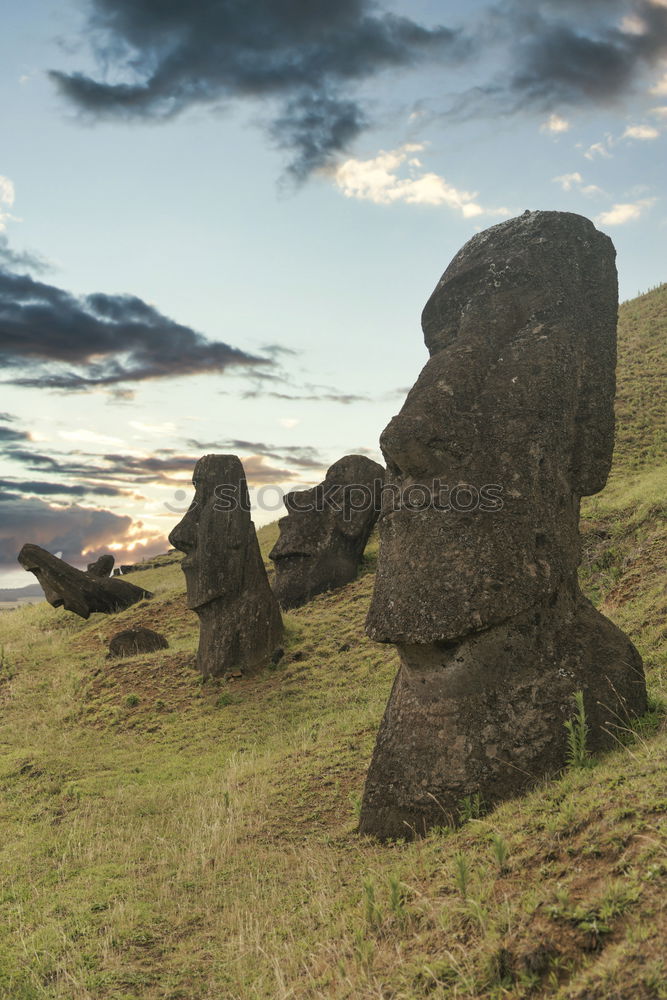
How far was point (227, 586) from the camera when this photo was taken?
16.8m

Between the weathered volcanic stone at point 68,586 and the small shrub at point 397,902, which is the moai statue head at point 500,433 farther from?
the weathered volcanic stone at point 68,586

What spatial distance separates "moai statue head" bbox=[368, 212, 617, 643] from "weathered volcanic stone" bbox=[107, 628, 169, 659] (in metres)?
13.8

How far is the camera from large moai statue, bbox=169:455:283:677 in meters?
16.8

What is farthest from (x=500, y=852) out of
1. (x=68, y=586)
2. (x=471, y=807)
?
(x=68, y=586)

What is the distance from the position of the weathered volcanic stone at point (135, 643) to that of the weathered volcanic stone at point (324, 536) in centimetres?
373

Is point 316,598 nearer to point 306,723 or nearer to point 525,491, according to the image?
point 306,723

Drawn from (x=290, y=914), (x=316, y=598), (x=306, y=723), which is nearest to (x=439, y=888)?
(x=290, y=914)

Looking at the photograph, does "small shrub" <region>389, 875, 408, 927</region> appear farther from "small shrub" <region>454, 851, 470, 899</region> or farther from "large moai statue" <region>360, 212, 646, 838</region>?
"large moai statue" <region>360, 212, 646, 838</region>

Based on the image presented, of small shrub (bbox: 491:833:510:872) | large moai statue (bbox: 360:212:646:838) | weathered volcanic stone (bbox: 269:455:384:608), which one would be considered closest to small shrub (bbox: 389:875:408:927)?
small shrub (bbox: 491:833:510:872)

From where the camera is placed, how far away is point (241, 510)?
17344 mm

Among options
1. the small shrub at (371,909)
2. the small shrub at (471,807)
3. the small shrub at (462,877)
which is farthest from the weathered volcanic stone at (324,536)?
the small shrub at (462,877)

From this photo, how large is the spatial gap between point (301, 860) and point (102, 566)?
77.9 ft

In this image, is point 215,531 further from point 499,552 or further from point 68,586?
point 68,586

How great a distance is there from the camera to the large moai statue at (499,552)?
22.3 feet
